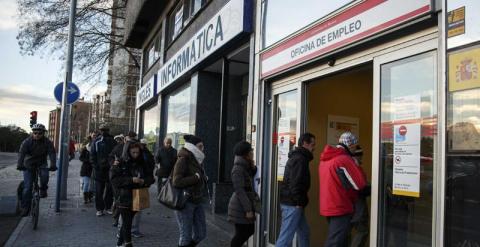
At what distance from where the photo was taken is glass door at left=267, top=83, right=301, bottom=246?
21.8 feet

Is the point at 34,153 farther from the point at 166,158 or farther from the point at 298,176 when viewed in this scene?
the point at 298,176

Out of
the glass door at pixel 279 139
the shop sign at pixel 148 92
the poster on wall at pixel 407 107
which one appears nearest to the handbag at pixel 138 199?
the glass door at pixel 279 139

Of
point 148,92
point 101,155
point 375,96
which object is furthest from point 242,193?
point 148,92

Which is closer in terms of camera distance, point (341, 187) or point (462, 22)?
point (462, 22)

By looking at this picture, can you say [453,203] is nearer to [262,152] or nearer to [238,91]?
[262,152]

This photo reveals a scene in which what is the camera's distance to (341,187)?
185 inches

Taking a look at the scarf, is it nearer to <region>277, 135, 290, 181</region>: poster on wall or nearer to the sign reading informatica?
<region>277, 135, 290, 181</region>: poster on wall

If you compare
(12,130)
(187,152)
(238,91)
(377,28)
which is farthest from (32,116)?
(12,130)

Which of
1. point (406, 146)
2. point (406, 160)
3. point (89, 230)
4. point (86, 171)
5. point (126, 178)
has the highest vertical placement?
point (406, 146)

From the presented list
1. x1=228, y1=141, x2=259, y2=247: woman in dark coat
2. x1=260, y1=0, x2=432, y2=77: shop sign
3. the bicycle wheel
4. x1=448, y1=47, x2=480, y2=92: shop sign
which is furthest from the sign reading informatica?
x1=448, y1=47, x2=480, y2=92: shop sign

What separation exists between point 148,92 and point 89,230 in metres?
11.2

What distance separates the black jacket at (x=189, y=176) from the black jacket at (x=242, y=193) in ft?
1.41

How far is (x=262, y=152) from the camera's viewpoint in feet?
23.7

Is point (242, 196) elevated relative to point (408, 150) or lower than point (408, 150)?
lower
